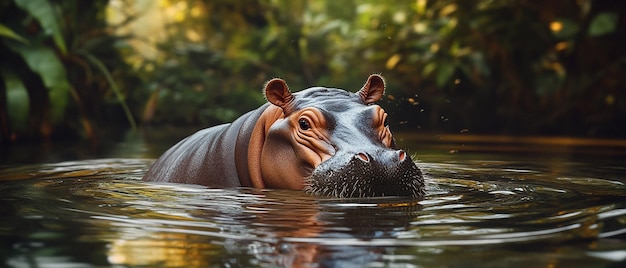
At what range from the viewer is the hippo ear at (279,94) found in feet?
14.7

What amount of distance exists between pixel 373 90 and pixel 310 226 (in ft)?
6.15

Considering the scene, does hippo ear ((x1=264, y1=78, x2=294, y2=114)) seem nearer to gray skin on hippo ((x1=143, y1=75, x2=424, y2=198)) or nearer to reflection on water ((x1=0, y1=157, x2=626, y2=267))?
gray skin on hippo ((x1=143, y1=75, x2=424, y2=198))

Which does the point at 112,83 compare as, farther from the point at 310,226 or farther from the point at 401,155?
the point at 310,226

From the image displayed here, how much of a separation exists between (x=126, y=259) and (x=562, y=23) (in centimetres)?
967

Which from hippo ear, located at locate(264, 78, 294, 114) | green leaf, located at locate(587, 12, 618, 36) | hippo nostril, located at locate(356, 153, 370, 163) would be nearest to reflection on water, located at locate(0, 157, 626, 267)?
hippo nostril, located at locate(356, 153, 370, 163)

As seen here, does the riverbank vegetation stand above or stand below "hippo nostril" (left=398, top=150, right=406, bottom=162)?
above

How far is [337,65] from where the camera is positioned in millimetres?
16062

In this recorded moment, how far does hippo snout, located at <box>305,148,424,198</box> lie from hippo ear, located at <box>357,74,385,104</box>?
909 mm

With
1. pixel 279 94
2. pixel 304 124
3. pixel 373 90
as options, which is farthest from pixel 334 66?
pixel 304 124

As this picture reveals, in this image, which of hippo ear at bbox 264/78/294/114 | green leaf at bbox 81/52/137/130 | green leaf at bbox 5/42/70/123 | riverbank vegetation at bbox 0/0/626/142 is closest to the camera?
hippo ear at bbox 264/78/294/114

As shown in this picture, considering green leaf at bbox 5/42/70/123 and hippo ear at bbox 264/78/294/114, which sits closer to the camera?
hippo ear at bbox 264/78/294/114

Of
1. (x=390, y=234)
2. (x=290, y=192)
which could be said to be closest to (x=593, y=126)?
(x=290, y=192)

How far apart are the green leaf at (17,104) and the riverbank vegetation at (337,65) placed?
1 cm

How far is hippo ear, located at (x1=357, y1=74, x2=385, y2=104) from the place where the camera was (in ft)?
15.7
